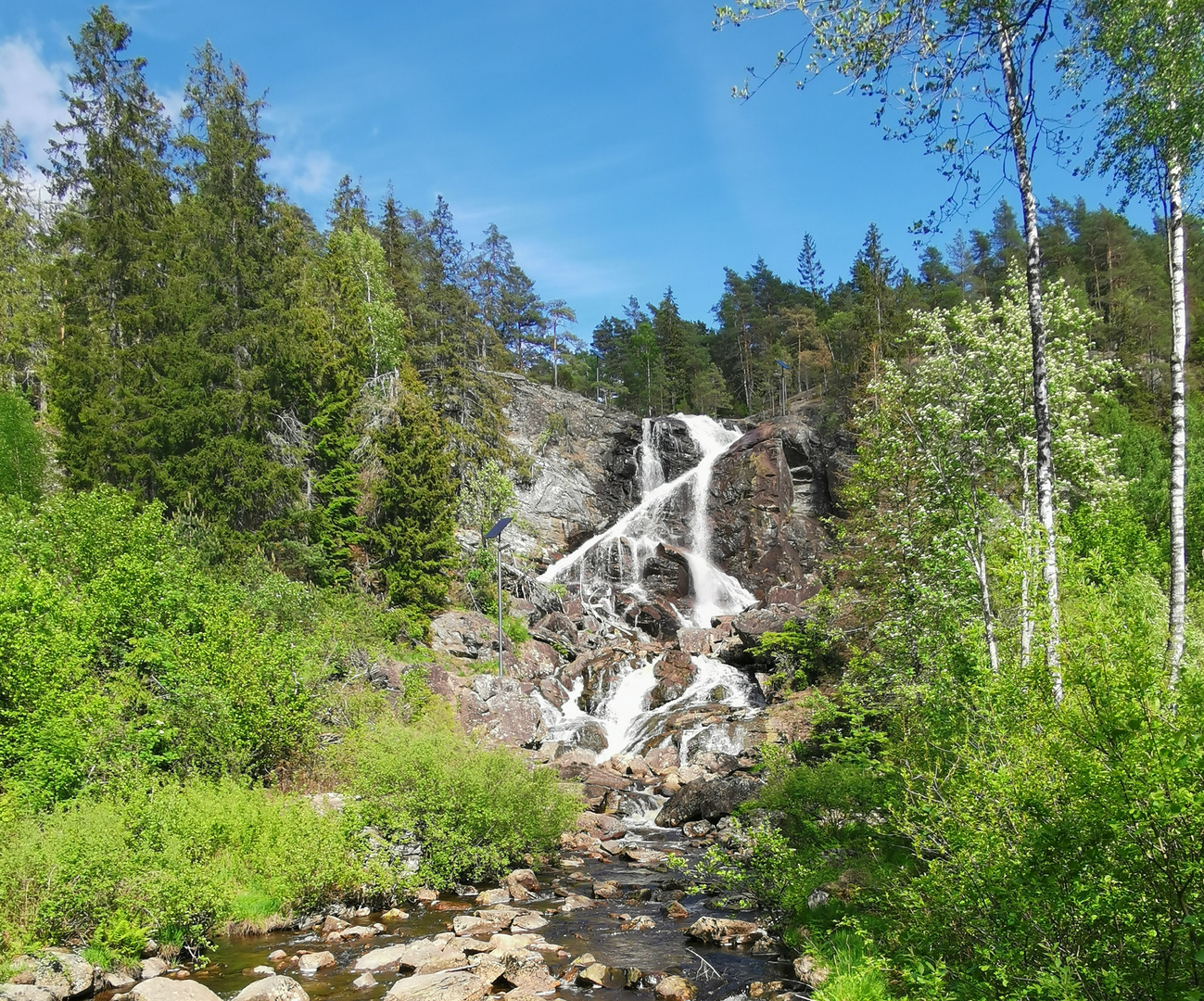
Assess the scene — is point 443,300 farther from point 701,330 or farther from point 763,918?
point 701,330

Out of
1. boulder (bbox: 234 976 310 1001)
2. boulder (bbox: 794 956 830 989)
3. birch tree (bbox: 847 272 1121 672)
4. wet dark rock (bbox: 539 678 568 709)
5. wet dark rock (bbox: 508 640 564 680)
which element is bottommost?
boulder (bbox: 234 976 310 1001)

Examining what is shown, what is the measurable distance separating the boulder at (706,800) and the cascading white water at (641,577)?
22.1 feet

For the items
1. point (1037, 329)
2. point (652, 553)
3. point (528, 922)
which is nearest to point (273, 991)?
point (528, 922)

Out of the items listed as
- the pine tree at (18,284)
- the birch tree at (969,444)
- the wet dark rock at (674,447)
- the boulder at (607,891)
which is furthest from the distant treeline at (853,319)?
the pine tree at (18,284)

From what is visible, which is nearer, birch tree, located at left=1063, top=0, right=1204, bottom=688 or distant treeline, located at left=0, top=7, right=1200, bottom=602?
birch tree, located at left=1063, top=0, right=1204, bottom=688

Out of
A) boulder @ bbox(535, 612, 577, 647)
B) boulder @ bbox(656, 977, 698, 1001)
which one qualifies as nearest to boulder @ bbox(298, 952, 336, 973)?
boulder @ bbox(656, 977, 698, 1001)

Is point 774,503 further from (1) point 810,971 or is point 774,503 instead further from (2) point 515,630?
(1) point 810,971

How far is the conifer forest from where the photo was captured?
21.2 ft

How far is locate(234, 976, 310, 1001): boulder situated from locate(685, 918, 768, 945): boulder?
5.74 metres

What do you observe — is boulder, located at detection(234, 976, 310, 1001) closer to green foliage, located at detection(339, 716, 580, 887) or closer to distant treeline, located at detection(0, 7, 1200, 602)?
green foliage, located at detection(339, 716, 580, 887)

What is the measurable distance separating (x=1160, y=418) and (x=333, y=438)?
41987 millimetres

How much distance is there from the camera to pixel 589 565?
43.7 metres

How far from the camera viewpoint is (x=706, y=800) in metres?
19.9

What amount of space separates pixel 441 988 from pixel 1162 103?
1355cm
